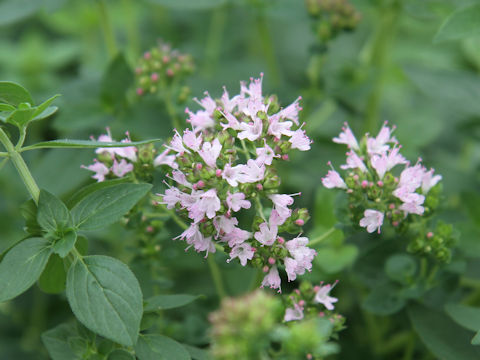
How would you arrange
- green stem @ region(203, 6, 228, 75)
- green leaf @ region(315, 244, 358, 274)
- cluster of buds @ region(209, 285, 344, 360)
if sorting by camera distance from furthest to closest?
1. green stem @ region(203, 6, 228, 75)
2. green leaf @ region(315, 244, 358, 274)
3. cluster of buds @ region(209, 285, 344, 360)

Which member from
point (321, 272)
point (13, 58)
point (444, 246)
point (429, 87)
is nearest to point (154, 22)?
point (13, 58)

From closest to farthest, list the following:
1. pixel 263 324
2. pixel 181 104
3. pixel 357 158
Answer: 1. pixel 263 324
2. pixel 357 158
3. pixel 181 104

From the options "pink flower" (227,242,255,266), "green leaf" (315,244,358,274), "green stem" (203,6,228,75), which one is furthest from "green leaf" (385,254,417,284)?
"green stem" (203,6,228,75)

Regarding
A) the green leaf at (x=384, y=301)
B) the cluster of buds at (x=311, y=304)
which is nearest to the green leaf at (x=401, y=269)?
the green leaf at (x=384, y=301)

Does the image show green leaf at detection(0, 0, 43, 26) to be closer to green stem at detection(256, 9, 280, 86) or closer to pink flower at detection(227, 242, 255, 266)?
green stem at detection(256, 9, 280, 86)

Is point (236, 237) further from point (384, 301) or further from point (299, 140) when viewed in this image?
point (384, 301)

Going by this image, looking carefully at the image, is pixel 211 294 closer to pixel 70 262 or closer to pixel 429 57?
pixel 70 262

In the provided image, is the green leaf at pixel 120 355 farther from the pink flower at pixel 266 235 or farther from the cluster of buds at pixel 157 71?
the cluster of buds at pixel 157 71
